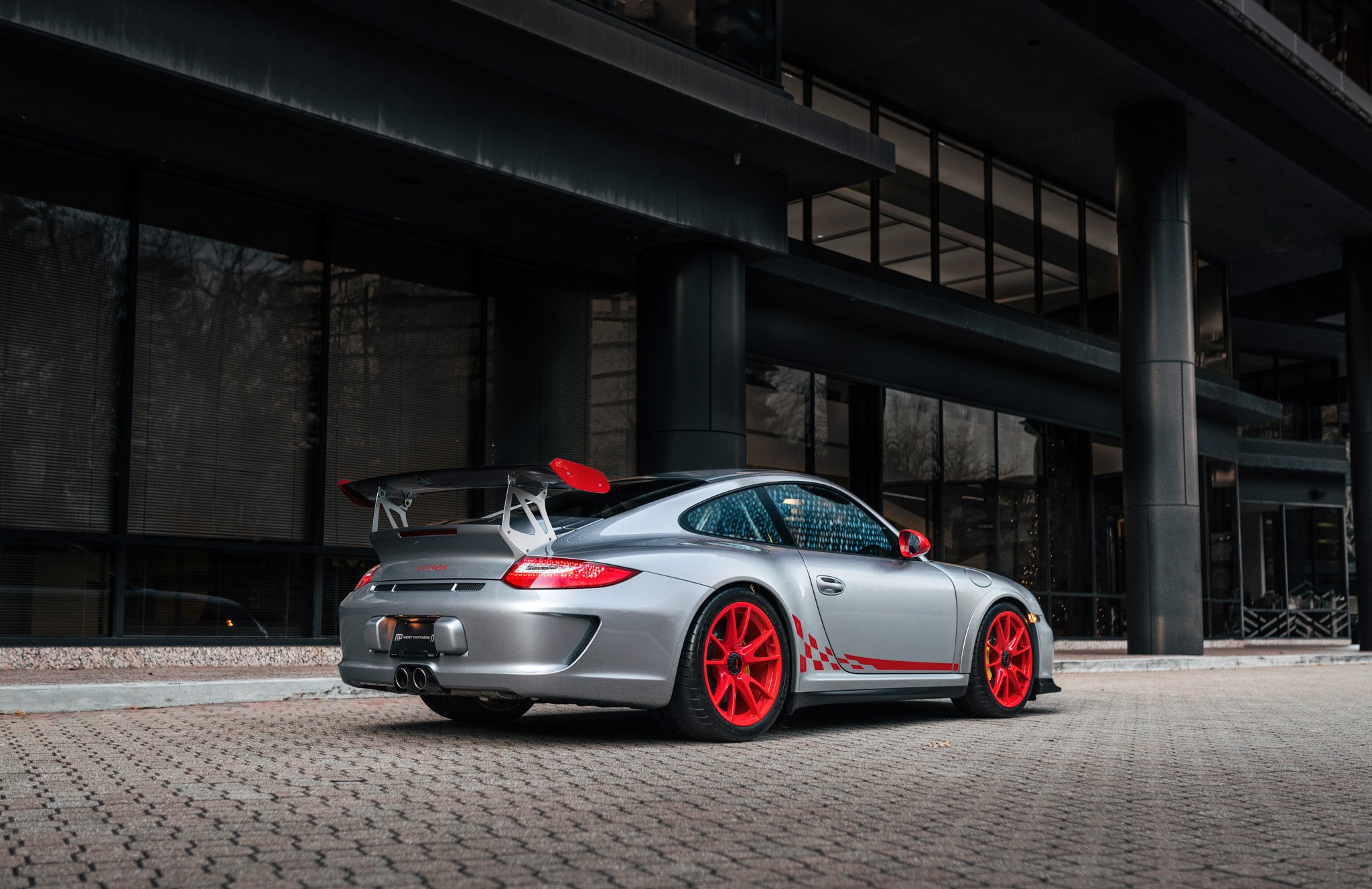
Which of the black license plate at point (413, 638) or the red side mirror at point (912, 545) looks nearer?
the black license plate at point (413, 638)

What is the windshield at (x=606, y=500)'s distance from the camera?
683 centimetres

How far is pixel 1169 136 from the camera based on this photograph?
19328 millimetres

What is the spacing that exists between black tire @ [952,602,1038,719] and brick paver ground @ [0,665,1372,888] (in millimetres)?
266

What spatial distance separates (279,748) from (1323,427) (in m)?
40.8

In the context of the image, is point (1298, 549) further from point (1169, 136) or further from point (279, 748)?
point (279, 748)

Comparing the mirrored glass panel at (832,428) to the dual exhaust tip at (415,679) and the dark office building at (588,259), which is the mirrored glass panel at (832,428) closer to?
the dark office building at (588,259)

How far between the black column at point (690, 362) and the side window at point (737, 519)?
654cm

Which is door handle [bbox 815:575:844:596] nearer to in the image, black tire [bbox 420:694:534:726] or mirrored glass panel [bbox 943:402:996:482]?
black tire [bbox 420:694:534:726]

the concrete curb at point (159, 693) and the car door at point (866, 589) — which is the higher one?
the car door at point (866, 589)

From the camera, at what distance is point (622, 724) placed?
761cm

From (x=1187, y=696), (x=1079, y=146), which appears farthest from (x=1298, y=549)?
(x=1187, y=696)

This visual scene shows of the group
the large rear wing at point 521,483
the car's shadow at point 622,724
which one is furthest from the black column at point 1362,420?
the large rear wing at point 521,483

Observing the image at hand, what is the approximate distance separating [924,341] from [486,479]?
15.7 metres

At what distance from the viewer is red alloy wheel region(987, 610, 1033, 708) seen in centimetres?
833
